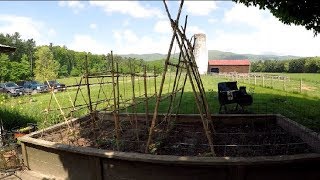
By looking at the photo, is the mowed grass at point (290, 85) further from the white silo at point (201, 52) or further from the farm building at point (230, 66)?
the farm building at point (230, 66)

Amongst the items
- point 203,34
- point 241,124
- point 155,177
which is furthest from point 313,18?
point 203,34

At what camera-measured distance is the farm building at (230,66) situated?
63.5m

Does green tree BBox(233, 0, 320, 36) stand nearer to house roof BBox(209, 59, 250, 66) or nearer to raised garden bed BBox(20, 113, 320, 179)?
raised garden bed BBox(20, 113, 320, 179)

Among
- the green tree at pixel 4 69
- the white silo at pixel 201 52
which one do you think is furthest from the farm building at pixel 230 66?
the green tree at pixel 4 69

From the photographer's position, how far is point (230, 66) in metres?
64.2

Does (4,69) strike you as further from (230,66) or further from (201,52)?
(230,66)

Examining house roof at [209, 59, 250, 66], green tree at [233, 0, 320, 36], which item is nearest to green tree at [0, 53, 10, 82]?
house roof at [209, 59, 250, 66]

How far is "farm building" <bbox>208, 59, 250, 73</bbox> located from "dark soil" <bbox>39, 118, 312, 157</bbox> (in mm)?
56811

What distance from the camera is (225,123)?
359 inches

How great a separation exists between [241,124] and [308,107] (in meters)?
4.26

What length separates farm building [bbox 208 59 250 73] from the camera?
63531mm

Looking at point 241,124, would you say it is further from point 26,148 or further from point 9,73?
point 9,73

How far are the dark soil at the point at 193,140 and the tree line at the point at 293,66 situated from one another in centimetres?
5240

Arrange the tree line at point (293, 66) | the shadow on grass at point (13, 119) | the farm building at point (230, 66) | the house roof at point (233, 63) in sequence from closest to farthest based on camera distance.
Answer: the shadow on grass at point (13, 119), the tree line at point (293, 66), the house roof at point (233, 63), the farm building at point (230, 66)
